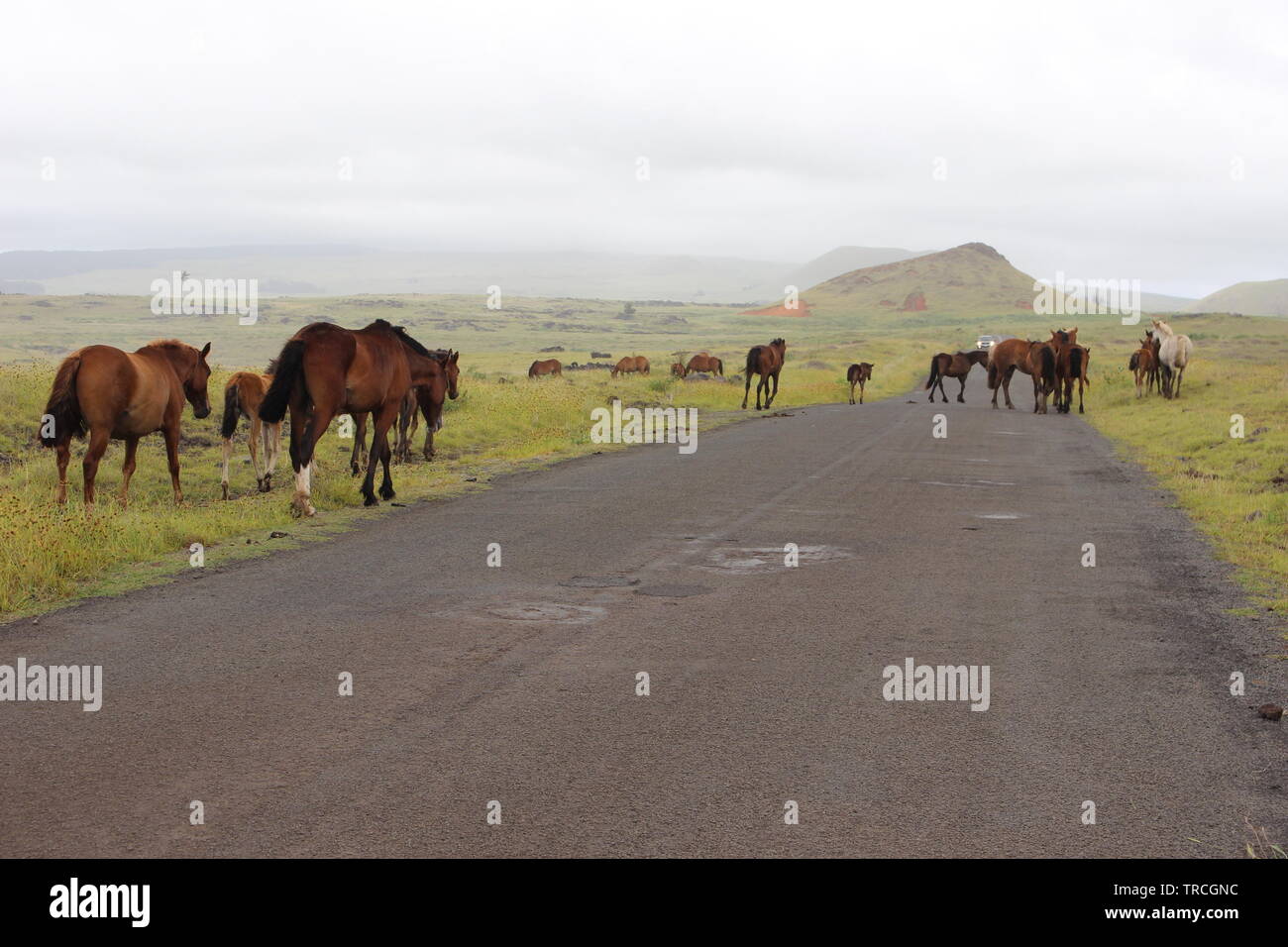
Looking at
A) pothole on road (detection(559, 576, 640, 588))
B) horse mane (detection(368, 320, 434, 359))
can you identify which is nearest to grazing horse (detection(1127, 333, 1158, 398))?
horse mane (detection(368, 320, 434, 359))

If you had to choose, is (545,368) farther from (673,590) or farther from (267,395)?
(673,590)

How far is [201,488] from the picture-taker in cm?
1778

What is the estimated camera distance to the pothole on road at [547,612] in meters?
8.71

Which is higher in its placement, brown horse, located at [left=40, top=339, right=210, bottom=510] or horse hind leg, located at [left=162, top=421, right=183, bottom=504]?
brown horse, located at [left=40, top=339, right=210, bottom=510]

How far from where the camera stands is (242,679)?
6.89 metres

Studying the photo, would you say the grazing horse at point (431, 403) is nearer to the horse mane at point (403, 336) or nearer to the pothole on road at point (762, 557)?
the horse mane at point (403, 336)

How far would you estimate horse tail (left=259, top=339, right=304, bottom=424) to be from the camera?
46.1ft

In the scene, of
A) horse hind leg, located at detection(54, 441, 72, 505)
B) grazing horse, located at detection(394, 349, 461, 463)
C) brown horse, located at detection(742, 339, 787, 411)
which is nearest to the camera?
horse hind leg, located at detection(54, 441, 72, 505)

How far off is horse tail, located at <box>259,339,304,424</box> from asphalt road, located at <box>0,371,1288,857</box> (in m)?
2.33

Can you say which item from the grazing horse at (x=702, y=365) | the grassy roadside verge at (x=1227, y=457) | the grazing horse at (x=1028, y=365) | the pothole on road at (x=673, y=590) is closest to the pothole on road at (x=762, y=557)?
the pothole on road at (x=673, y=590)

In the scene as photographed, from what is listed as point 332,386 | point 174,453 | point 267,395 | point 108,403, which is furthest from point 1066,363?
point 108,403

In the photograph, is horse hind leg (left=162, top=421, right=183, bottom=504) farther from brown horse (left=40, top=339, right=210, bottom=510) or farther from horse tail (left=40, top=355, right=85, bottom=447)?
horse tail (left=40, top=355, right=85, bottom=447)
